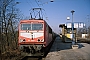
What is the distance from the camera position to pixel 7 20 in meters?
18.5

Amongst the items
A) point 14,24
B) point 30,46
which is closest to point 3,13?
point 14,24

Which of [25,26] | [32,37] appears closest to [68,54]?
[32,37]

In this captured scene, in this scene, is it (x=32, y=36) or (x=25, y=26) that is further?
(x=25, y=26)

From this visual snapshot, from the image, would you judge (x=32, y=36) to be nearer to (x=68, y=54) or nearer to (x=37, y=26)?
(x=37, y=26)

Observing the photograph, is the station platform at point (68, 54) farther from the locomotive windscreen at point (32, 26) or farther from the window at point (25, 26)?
the window at point (25, 26)

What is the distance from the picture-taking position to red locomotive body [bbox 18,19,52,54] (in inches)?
530

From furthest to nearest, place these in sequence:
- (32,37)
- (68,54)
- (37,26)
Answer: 1. (68,54)
2. (37,26)
3. (32,37)

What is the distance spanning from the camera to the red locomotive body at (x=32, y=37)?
1346 centimetres

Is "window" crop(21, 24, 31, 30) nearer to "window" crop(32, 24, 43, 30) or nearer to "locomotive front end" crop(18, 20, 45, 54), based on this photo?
"locomotive front end" crop(18, 20, 45, 54)

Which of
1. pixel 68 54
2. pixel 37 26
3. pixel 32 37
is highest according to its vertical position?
pixel 37 26

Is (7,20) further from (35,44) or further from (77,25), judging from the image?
(77,25)

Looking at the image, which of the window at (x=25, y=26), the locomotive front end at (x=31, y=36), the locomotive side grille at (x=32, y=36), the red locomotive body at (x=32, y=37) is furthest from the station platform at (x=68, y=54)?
the window at (x=25, y=26)

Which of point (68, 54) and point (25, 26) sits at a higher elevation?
point (25, 26)

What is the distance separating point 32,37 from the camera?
1359cm
